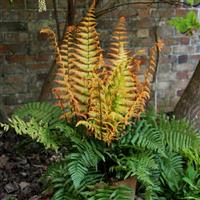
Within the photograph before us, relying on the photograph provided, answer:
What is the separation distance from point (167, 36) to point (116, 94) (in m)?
1.72

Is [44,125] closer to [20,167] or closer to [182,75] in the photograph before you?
[20,167]

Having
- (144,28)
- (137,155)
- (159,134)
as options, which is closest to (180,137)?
(159,134)

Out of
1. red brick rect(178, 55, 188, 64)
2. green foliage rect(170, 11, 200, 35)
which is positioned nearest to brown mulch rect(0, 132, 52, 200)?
green foliage rect(170, 11, 200, 35)

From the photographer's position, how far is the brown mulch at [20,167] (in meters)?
2.26

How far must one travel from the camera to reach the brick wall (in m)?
2.88

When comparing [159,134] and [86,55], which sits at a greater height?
[86,55]

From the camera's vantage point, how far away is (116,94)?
169cm

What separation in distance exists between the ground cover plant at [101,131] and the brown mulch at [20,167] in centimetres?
37

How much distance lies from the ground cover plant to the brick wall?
110 centimetres

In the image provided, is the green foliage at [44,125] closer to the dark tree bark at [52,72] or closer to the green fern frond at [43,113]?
the green fern frond at [43,113]

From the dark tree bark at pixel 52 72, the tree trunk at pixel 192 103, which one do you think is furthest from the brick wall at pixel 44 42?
the tree trunk at pixel 192 103

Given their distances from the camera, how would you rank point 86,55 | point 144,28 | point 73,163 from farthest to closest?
point 144,28, point 86,55, point 73,163

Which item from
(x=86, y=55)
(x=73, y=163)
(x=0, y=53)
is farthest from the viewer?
(x=0, y=53)

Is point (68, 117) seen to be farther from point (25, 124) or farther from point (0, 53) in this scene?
point (0, 53)
